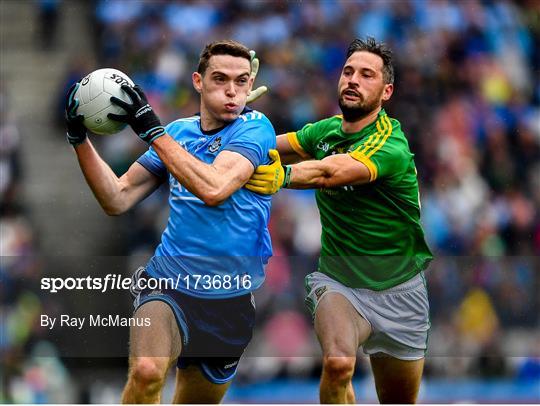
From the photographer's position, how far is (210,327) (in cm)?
630

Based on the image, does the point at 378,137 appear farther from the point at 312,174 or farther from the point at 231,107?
the point at 231,107

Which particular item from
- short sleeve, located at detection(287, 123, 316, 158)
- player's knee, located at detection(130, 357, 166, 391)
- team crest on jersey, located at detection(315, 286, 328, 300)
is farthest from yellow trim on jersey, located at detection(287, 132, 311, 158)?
player's knee, located at detection(130, 357, 166, 391)

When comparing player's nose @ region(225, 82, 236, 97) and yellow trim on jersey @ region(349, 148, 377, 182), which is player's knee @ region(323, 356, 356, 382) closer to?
yellow trim on jersey @ region(349, 148, 377, 182)

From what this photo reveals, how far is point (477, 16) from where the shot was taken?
1377 centimetres

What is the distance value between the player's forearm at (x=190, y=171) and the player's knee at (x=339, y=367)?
108cm

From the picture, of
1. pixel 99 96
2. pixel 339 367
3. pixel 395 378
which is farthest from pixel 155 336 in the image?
pixel 395 378

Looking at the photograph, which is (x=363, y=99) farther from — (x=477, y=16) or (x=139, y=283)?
(x=477, y=16)

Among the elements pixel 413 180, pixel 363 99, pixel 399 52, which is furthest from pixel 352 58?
pixel 399 52

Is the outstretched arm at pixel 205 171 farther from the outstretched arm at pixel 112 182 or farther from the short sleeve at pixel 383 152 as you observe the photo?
the short sleeve at pixel 383 152

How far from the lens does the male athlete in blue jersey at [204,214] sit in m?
5.96

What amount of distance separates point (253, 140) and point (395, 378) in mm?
1704

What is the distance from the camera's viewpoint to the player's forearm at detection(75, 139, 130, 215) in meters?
6.18


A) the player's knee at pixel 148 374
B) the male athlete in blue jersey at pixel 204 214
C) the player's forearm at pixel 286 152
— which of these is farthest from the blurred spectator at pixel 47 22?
the player's knee at pixel 148 374

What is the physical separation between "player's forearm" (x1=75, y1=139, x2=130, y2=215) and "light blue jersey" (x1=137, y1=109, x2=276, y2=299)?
0.32 metres
